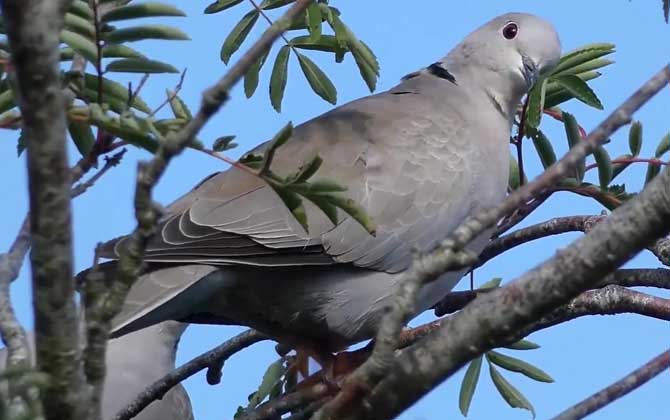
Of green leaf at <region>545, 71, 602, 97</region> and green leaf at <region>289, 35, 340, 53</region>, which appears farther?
green leaf at <region>545, 71, 602, 97</region>

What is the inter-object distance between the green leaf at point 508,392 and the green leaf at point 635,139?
793mm

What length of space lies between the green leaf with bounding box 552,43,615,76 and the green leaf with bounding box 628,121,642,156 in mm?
243

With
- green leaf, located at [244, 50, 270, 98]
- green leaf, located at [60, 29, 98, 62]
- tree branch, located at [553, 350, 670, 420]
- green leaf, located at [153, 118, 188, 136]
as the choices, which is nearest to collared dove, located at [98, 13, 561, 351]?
green leaf, located at [244, 50, 270, 98]

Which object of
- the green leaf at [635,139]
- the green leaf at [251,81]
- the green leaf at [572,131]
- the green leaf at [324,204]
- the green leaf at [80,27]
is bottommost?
the green leaf at [635,139]

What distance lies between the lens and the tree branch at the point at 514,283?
1.71 metres

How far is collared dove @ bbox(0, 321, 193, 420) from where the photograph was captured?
4559mm

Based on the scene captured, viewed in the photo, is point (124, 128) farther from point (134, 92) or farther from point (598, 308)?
point (598, 308)

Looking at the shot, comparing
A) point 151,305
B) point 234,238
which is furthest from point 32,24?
point 234,238

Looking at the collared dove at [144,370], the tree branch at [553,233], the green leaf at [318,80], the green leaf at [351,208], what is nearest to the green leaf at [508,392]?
the tree branch at [553,233]

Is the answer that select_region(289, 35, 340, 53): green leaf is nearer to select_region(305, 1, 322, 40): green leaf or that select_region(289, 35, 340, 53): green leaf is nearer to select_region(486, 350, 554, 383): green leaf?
select_region(305, 1, 322, 40): green leaf

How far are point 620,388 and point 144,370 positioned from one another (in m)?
3.21

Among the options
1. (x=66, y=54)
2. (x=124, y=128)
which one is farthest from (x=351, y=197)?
(x=124, y=128)

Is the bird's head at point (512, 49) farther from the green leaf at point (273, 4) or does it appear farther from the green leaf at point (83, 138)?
the green leaf at point (83, 138)

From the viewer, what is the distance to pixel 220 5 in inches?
129
